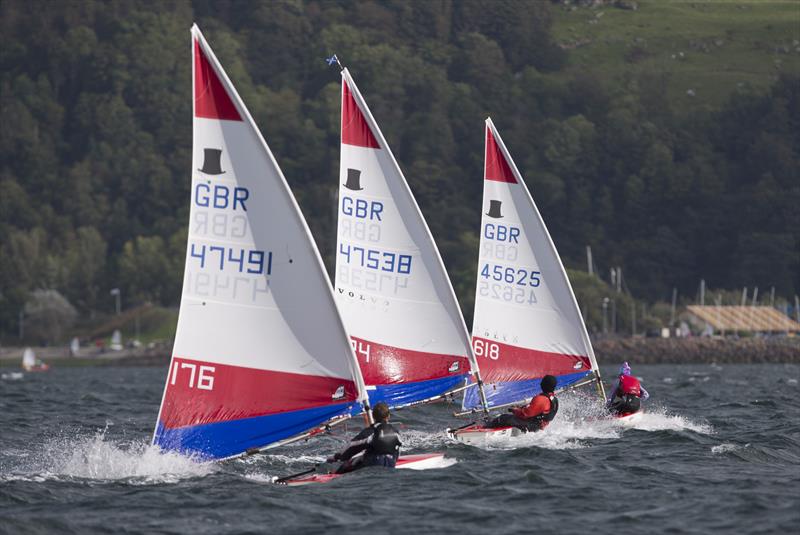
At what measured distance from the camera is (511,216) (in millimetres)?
37406

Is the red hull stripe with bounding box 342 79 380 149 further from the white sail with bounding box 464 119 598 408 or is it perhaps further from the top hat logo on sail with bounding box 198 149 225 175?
the top hat logo on sail with bounding box 198 149 225 175

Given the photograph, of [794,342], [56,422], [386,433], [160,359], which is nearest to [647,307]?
[794,342]

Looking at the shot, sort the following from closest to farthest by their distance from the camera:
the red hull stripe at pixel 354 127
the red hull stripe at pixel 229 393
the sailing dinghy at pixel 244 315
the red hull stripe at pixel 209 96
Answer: the red hull stripe at pixel 209 96
the sailing dinghy at pixel 244 315
the red hull stripe at pixel 229 393
the red hull stripe at pixel 354 127

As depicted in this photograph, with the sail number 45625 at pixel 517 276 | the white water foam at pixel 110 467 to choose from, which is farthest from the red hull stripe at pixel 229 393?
the sail number 45625 at pixel 517 276

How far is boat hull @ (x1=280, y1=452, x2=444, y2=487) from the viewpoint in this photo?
2547 cm

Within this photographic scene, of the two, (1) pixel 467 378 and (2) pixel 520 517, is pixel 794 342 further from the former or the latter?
(2) pixel 520 517

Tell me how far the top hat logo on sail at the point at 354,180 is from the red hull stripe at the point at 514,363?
22.6ft

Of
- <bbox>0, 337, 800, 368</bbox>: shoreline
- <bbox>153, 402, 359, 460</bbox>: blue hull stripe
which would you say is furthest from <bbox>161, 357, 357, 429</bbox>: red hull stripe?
<bbox>0, 337, 800, 368</bbox>: shoreline

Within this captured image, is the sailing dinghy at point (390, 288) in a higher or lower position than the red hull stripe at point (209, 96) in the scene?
lower

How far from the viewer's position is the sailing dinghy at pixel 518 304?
37.3 m

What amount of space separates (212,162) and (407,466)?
21.0ft

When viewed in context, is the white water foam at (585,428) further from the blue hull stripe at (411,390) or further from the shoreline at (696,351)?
the shoreline at (696,351)

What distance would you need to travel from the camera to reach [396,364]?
32188mm

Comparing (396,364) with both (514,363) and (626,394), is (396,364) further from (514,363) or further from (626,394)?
(626,394)
